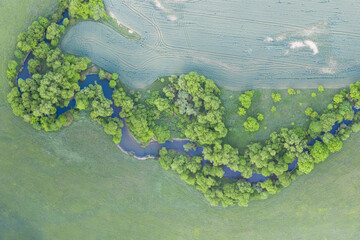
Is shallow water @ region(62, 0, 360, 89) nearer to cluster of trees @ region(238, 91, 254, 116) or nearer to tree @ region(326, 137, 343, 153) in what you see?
cluster of trees @ region(238, 91, 254, 116)

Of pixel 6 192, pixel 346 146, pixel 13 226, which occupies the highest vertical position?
pixel 346 146

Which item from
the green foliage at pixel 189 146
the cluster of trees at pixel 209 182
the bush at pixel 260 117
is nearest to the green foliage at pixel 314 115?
the bush at pixel 260 117

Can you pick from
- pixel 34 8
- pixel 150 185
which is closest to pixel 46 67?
pixel 34 8

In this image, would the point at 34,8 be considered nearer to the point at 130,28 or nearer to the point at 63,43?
the point at 63,43

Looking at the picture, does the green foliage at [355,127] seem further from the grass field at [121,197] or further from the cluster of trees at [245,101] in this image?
the cluster of trees at [245,101]

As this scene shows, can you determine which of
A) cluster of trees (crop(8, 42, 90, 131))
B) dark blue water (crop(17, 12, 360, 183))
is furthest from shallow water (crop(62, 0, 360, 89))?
cluster of trees (crop(8, 42, 90, 131))

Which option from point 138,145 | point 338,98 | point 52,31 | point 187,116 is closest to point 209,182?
point 187,116

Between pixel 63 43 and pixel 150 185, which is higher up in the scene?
pixel 63 43
